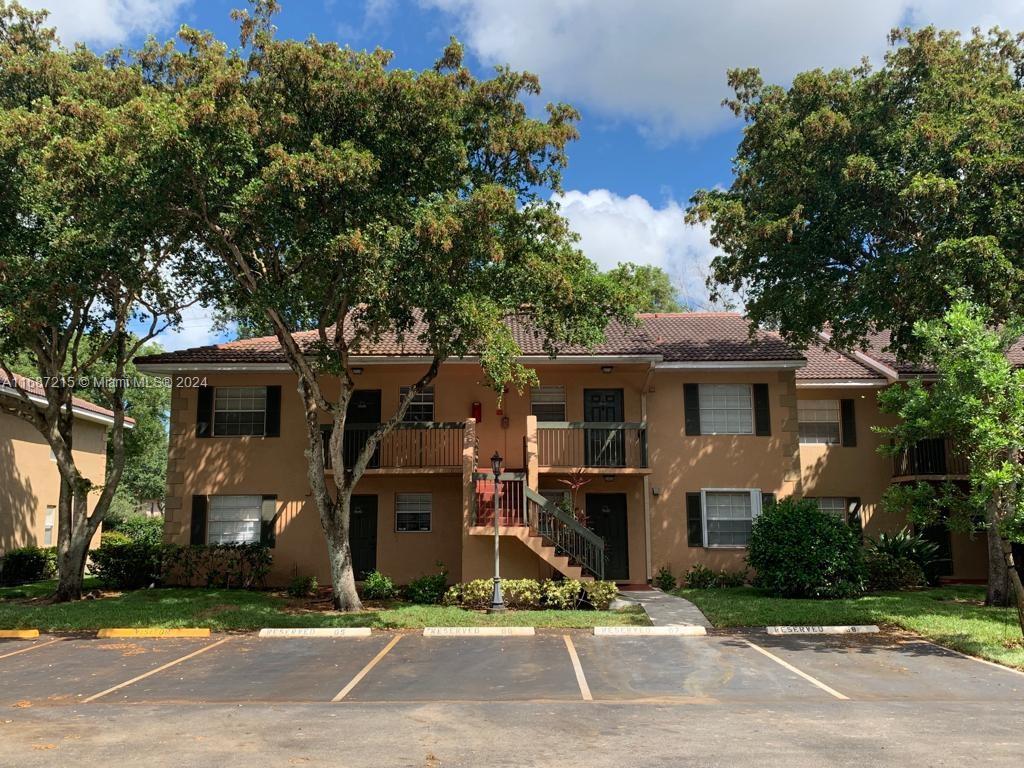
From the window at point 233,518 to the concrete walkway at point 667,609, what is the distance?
8.77m

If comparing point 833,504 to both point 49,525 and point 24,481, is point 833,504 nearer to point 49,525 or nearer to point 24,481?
point 24,481

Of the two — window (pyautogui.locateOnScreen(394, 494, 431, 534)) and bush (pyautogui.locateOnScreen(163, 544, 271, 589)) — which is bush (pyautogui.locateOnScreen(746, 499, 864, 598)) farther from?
bush (pyautogui.locateOnScreen(163, 544, 271, 589))

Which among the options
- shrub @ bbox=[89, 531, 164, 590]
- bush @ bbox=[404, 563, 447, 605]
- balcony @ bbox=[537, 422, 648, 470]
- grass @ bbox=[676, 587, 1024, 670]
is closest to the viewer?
grass @ bbox=[676, 587, 1024, 670]

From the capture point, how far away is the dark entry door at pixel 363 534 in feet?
59.5

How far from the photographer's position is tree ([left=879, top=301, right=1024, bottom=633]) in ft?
35.2

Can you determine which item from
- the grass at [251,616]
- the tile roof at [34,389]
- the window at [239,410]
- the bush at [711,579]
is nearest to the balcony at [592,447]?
the bush at [711,579]

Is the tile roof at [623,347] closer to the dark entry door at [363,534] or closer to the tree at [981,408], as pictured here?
the dark entry door at [363,534]

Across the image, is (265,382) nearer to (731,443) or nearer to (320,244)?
(320,244)

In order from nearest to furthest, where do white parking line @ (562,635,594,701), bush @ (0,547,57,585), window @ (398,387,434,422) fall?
white parking line @ (562,635,594,701)
window @ (398,387,434,422)
bush @ (0,547,57,585)

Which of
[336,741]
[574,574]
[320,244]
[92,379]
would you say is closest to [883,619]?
[574,574]

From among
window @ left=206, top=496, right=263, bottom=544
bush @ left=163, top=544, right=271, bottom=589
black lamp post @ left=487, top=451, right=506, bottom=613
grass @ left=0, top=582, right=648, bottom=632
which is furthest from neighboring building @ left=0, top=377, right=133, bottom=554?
black lamp post @ left=487, top=451, right=506, bottom=613

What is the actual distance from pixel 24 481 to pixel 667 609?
61.2 ft

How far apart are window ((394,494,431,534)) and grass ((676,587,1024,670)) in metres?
6.13

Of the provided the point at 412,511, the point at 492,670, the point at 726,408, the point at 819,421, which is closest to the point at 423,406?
the point at 412,511
